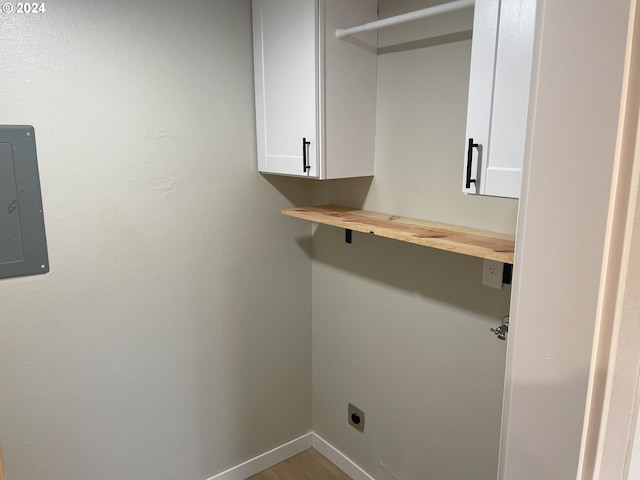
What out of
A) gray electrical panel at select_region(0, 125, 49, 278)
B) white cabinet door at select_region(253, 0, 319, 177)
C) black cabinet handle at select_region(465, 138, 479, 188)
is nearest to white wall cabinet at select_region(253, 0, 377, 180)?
white cabinet door at select_region(253, 0, 319, 177)

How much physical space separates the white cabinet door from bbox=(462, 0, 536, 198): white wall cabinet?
2.14 ft

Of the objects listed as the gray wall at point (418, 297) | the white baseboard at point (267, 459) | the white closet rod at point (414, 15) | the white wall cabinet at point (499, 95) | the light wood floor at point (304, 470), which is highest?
the white closet rod at point (414, 15)

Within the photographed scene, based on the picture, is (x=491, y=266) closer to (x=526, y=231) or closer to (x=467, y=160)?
(x=467, y=160)

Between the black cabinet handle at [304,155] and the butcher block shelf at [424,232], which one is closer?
the butcher block shelf at [424,232]

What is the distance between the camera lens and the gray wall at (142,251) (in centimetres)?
168

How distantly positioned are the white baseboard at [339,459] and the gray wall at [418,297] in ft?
0.17

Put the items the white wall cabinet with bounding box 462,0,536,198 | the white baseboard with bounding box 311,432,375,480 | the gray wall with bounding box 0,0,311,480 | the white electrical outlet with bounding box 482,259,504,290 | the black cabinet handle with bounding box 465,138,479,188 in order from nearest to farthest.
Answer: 1. the white wall cabinet with bounding box 462,0,536,198
2. the black cabinet handle with bounding box 465,138,479,188
3. the white electrical outlet with bounding box 482,259,504,290
4. the gray wall with bounding box 0,0,311,480
5. the white baseboard with bounding box 311,432,375,480

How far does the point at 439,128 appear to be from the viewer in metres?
1.73

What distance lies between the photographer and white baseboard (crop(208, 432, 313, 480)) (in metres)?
2.35

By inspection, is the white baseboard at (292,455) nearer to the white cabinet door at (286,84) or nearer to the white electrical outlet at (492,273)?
the white electrical outlet at (492,273)

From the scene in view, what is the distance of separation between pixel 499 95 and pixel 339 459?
6.51 ft

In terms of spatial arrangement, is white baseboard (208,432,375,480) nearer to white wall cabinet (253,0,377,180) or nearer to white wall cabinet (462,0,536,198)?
white wall cabinet (253,0,377,180)

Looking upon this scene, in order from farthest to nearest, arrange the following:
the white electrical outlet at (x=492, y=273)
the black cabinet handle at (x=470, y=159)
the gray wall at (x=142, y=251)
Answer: the gray wall at (x=142, y=251), the white electrical outlet at (x=492, y=273), the black cabinet handle at (x=470, y=159)

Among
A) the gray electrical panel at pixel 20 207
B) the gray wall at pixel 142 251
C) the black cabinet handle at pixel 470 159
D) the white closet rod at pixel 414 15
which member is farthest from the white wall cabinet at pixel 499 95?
the gray electrical panel at pixel 20 207
